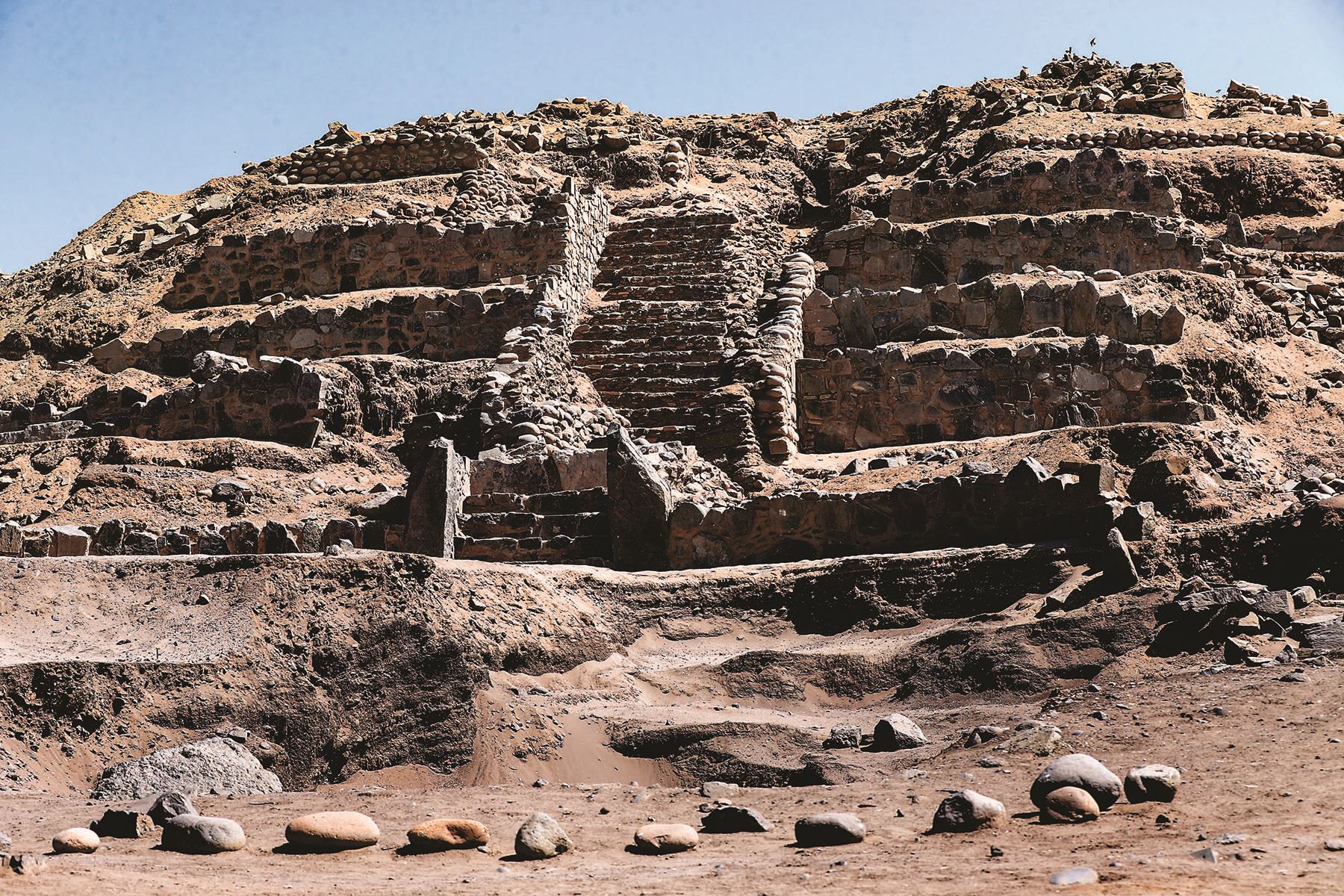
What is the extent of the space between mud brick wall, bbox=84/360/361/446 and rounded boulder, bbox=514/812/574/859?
10.9 metres

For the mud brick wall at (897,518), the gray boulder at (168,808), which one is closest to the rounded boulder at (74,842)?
the gray boulder at (168,808)

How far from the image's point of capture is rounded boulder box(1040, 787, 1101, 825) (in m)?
4.48

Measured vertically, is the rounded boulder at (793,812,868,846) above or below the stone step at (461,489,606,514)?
below

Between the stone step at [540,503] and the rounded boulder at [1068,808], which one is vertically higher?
the stone step at [540,503]

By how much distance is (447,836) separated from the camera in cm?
480

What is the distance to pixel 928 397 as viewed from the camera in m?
14.9

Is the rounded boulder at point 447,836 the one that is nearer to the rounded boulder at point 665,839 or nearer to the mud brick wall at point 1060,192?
the rounded boulder at point 665,839

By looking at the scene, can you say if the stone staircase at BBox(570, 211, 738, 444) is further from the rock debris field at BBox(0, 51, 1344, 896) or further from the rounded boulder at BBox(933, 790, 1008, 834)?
the rounded boulder at BBox(933, 790, 1008, 834)

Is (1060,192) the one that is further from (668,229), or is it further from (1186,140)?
(668,229)

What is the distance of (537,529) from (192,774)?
4.96 m

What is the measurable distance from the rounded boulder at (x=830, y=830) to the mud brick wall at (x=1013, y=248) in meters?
13.4

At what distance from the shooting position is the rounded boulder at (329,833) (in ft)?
15.7

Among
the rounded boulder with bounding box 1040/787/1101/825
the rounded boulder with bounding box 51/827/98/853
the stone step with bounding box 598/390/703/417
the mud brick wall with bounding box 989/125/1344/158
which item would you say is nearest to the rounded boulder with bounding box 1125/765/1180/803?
the rounded boulder with bounding box 1040/787/1101/825

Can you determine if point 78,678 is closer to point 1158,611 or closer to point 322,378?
point 1158,611
